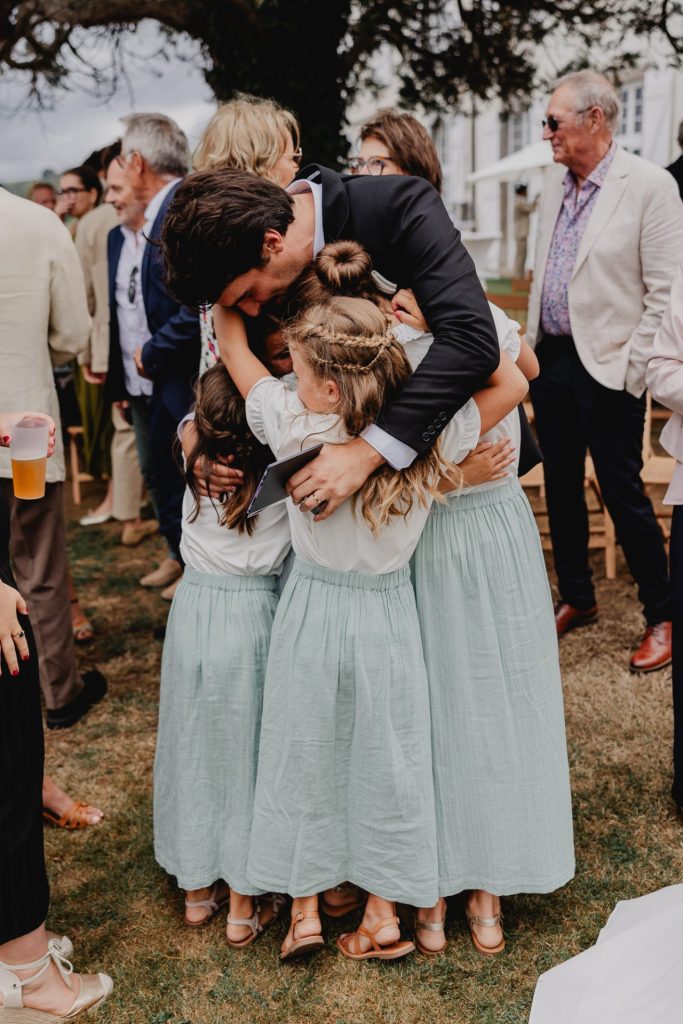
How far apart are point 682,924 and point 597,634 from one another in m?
2.53

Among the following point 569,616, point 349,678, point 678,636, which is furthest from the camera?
point 569,616

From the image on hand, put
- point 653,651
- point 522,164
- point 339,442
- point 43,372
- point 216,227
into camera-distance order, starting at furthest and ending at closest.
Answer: point 522,164
point 653,651
point 43,372
point 339,442
point 216,227

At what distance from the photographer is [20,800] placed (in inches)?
90.5

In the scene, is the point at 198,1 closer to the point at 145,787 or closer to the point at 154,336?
the point at 154,336

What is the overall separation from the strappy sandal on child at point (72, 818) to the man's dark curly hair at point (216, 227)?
1.93 meters

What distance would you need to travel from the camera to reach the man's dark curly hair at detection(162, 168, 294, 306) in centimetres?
221

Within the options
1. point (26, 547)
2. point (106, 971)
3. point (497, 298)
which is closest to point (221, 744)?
point (106, 971)

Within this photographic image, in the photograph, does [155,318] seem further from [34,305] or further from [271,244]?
[271,244]

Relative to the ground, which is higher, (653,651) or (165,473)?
(165,473)

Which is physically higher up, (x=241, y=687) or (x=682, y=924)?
(x=241, y=687)

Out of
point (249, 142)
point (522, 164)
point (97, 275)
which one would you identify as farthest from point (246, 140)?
point (522, 164)

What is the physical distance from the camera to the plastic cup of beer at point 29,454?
2465mm

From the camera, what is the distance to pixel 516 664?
8.41ft

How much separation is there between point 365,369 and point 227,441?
0.45 metres
